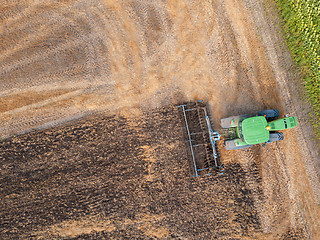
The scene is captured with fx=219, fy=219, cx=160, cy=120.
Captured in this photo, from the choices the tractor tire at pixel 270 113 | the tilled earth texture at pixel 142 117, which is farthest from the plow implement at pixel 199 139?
the tractor tire at pixel 270 113

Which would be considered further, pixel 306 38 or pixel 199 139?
pixel 199 139

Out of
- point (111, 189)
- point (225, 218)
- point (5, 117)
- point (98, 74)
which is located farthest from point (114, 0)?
point (225, 218)

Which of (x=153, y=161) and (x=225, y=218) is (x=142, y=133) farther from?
(x=225, y=218)

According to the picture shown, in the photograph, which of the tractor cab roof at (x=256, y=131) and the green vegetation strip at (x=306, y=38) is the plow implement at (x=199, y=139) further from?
the green vegetation strip at (x=306, y=38)

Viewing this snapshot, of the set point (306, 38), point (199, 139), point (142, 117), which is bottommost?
point (199, 139)

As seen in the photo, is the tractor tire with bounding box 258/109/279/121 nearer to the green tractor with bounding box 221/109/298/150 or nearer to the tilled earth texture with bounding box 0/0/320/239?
the green tractor with bounding box 221/109/298/150

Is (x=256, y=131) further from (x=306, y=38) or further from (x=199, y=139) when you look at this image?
(x=306, y=38)

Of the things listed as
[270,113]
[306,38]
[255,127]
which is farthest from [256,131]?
[306,38]
